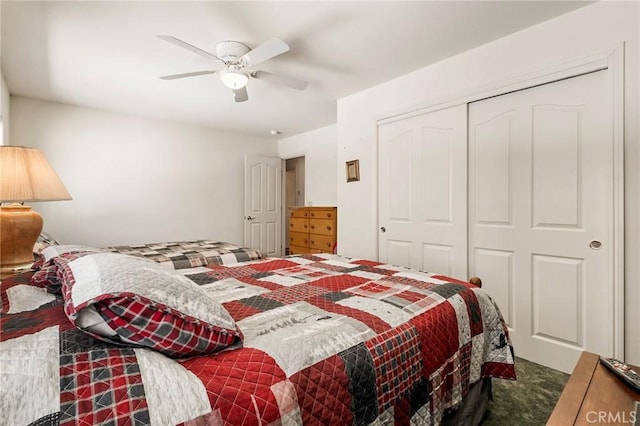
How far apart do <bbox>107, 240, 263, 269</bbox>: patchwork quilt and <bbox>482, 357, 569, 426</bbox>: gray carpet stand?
240 cm

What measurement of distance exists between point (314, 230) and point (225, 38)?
8.95 feet

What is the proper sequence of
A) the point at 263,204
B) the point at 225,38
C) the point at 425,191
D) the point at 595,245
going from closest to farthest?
the point at 595,245
the point at 225,38
the point at 425,191
the point at 263,204

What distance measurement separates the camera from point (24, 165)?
159 cm

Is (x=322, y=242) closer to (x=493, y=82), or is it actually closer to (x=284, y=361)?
(x=493, y=82)

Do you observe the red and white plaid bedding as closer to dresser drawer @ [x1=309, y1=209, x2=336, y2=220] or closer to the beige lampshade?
the beige lampshade

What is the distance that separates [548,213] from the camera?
2.15 meters

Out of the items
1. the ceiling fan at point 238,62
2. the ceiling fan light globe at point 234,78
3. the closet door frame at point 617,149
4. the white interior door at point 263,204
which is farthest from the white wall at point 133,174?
the closet door frame at point 617,149

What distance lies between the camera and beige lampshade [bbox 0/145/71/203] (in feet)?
5.01

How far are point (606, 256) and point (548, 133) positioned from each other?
35.1 inches

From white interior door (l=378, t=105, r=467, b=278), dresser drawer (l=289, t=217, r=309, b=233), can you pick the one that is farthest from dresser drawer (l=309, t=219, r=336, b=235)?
white interior door (l=378, t=105, r=467, b=278)

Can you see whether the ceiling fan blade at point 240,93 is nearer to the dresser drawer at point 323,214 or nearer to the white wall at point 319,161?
the dresser drawer at point 323,214

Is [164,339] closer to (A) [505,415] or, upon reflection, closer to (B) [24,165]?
(B) [24,165]

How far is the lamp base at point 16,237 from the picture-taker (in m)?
1.51

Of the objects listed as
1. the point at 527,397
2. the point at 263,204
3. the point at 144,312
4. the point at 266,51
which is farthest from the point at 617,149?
A: the point at 263,204
